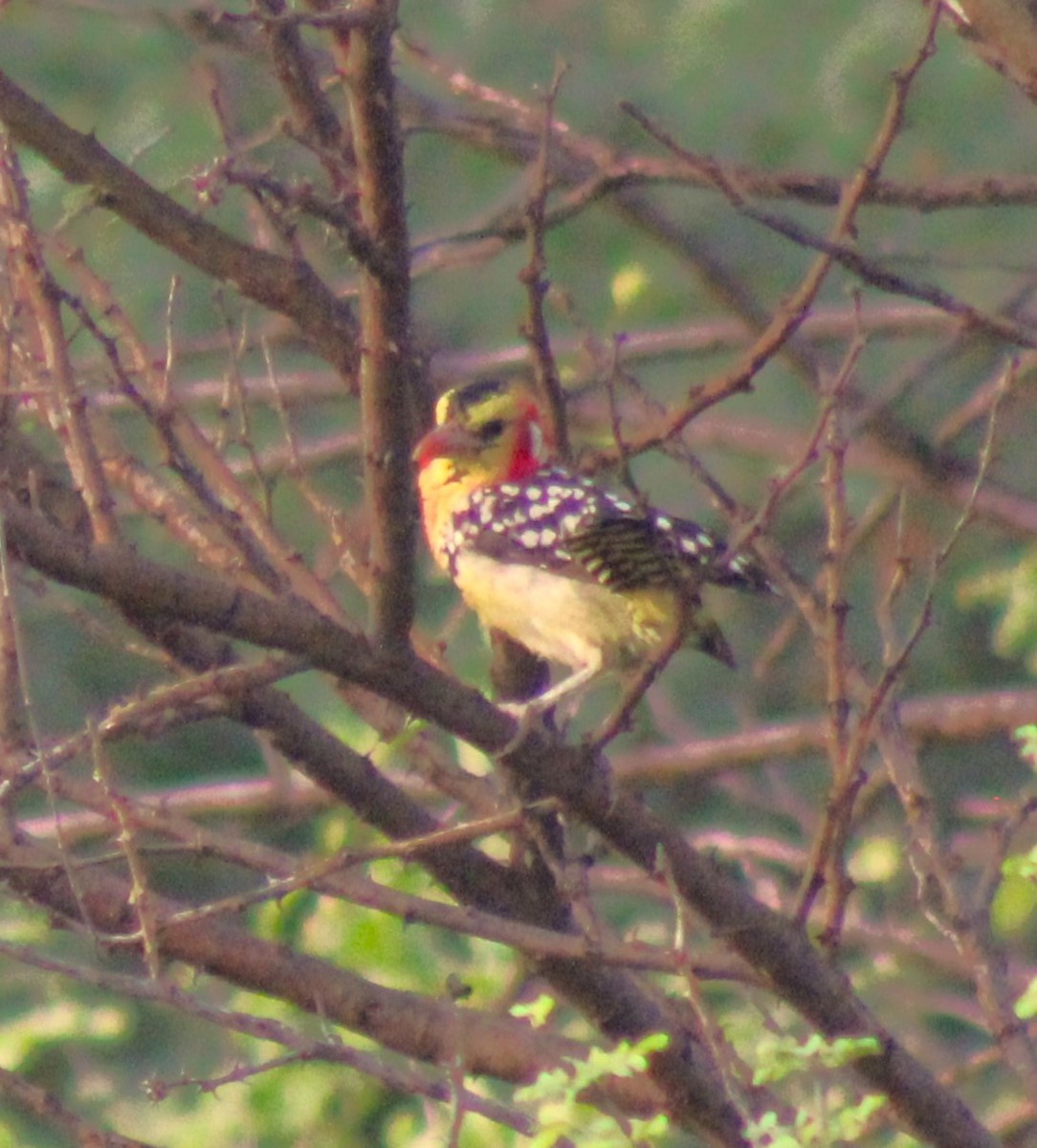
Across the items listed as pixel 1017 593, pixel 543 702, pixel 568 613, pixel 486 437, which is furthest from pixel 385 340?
pixel 1017 593

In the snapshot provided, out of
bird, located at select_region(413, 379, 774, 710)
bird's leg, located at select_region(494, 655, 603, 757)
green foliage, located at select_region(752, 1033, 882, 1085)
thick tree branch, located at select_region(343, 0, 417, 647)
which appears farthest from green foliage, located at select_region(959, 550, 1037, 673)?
thick tree branch, located at select_region(343, 0, 417, 647)

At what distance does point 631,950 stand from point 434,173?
21.0 ft

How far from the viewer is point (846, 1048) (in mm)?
2410

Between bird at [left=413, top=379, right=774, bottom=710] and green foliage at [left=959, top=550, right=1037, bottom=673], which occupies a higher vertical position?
green foliage at [left=959, top=550, right=1037, bottom=673]

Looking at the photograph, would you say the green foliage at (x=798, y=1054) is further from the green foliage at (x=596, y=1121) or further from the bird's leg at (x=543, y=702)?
the bird's leg at (x=543, y=702)

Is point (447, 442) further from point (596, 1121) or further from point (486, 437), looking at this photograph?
point (596, 1121)

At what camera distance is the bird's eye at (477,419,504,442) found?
4.41 meters

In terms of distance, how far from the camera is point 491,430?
442 centimetres

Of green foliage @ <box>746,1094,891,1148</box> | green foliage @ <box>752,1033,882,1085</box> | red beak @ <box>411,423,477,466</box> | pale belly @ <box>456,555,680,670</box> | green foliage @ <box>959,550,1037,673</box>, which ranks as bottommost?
green foliage @ <box>746,1094,891,1148</box>

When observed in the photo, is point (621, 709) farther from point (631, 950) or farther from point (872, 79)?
point (872, 79)

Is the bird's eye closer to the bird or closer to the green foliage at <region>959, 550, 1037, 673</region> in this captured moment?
the bird

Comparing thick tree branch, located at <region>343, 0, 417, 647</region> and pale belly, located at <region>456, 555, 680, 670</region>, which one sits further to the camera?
pale belly, located at <region>456, 555, 680, 670</region>

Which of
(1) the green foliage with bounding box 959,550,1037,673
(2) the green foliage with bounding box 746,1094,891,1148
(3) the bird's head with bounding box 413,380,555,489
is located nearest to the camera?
(2) the green foliage with bounding box 746,1094,891,1148

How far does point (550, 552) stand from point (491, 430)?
1.33 ft
